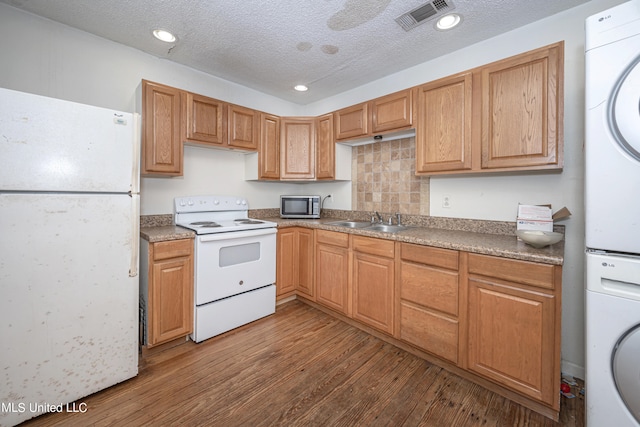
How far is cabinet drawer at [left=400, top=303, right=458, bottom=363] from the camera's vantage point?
175 cm

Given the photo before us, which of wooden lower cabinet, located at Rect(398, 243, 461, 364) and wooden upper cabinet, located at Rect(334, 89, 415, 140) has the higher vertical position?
wooden upper cabinet, located at Rect(334, 89, 415, 140)

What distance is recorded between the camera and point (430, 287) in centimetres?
184

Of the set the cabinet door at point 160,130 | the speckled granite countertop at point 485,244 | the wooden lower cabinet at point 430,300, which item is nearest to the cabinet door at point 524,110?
the speckled granite countertop at point 485,244

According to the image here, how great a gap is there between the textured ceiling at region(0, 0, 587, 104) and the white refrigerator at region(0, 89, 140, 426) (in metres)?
0.86

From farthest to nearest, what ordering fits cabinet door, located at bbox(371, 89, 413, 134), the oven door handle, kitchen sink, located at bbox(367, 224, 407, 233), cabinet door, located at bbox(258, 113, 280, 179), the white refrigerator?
cabinet door, located at bbox(258, 113, 280, 179), kitchen sink, located at bbox(367, 224, 407, 233), cabinet door, located at bbox(371, 89, 413, 134), the oven door handle, the white refrigerator

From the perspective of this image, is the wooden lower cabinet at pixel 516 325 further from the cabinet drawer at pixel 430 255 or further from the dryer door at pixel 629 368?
the dryer door at pixel 629 368

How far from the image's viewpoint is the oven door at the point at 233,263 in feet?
7.06

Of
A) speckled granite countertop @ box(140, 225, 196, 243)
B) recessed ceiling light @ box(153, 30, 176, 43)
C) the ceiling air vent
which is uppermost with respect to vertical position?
recessed ceiling light @ box(153, 30, 176, 43)

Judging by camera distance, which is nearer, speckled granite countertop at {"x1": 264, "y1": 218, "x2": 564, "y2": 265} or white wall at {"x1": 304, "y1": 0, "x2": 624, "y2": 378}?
speckled granite countertop at {"x1": 264, "y1": 218, "x2": 564, "y2": 265}

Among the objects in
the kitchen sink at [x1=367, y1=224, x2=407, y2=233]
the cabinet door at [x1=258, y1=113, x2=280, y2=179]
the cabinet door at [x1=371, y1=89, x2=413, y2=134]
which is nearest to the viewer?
the cabinet door at [x1=371, y1=89, x2=413, y2=134]

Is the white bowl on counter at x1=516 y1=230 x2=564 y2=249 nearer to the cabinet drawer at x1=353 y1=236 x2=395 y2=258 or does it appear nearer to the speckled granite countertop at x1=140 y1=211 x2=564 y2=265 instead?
the speckled granite countertop at x1=140 y1=211 x2=564 y2=265

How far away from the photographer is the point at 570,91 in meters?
1.76

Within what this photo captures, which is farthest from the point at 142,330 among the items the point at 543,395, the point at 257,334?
the point at 543,395

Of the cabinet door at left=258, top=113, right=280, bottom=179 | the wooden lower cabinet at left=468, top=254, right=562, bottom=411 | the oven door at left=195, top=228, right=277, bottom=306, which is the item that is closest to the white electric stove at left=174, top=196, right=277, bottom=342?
the oven door at left=195, top=228, right=277, bottom=306
